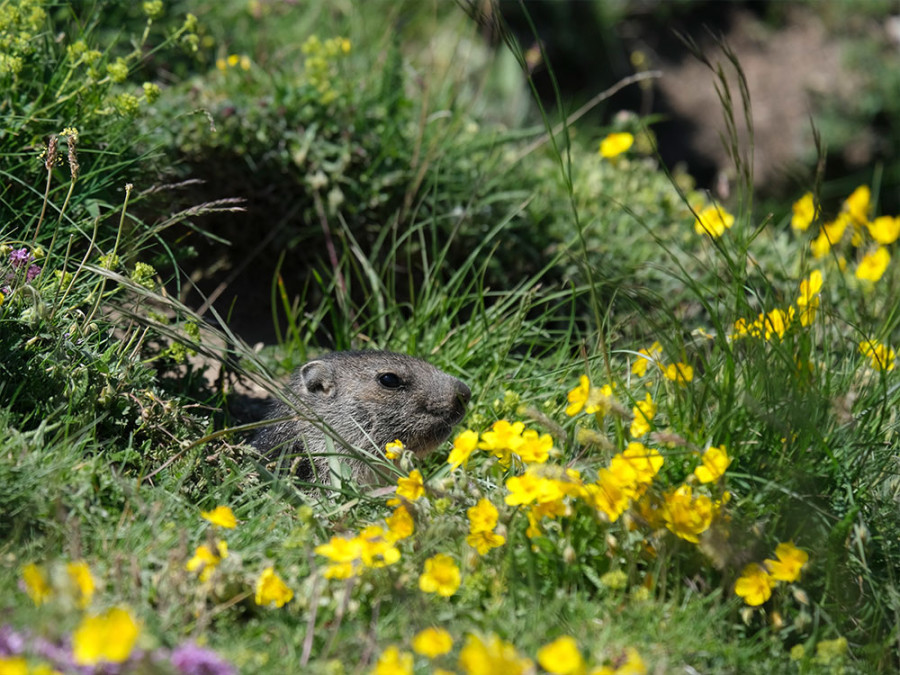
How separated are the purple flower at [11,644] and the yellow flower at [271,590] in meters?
0.75

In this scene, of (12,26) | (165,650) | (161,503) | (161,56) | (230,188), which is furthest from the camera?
(161,56)

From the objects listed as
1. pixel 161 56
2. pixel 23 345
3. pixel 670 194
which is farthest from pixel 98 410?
pixel 670 194

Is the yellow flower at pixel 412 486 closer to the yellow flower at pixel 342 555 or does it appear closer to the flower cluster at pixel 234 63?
the yellow flower at pixel 342 555

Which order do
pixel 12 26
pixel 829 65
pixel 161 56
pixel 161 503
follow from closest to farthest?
1. pixel 161 503
2. pixel 12 26
3. pixel 161 56
4. pixel 829 65

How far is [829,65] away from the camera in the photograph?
11.9 meters

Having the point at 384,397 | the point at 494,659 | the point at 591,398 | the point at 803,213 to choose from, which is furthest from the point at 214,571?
the point at 803,213

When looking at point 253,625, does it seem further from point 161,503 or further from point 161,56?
point 161,56

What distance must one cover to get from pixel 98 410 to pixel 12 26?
6.87 ft

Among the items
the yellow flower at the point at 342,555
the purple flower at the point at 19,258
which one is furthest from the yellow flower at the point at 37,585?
the purple flower at the point at 19,258

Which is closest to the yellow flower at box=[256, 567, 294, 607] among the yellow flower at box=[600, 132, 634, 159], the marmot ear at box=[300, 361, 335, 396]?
the marmot ear at box=[300, 361, 335, 396]

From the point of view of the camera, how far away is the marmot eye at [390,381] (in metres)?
5.04

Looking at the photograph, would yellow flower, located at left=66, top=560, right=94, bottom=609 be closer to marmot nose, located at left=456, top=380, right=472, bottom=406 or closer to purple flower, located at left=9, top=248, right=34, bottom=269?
purple flower, located at left=9, top=248, right=34, bottom=269

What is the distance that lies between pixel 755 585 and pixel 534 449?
2.98 feet

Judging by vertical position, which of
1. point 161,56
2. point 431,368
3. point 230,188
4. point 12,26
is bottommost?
point 431,368
